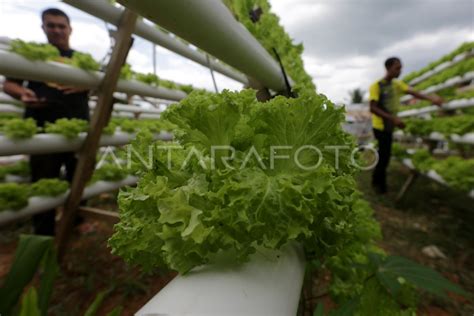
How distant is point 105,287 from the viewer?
6.51 feet

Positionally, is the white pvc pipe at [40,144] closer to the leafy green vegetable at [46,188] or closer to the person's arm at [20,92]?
the leafy green vegetable at [46,188]

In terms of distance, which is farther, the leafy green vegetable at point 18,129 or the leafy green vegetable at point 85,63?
the leafy green vegetable at point 85,63

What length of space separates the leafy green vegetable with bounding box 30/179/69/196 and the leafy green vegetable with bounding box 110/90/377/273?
1.82 meters

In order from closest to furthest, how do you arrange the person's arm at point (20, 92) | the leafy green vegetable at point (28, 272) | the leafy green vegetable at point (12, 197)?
the leafy green vegetable at point (28, 272), the leafy green vegetable at point (12, 197), the person's arm at point (20, 92)

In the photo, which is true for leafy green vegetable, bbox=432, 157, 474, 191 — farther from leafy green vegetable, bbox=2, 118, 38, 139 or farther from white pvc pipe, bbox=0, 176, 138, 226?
leafy green vegetable, bbox=2, 118, 38, 139

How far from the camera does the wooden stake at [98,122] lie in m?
1.86

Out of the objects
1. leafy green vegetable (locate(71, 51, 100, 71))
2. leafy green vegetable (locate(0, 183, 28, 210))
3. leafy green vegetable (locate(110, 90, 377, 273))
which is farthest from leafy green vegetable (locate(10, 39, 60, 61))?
leafy green vegetable (locate(110, 90, 377, 273))

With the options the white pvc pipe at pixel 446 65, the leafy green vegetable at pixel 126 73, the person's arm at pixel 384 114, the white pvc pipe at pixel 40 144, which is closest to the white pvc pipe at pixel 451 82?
the white pvc pipe at pixel 446 65

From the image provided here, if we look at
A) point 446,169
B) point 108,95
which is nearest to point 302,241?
point 108,95

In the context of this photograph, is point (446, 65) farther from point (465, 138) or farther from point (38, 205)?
point (38, 205)

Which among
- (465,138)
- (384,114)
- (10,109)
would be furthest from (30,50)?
(384,114)

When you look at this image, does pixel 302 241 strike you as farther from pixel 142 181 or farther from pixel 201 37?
pixel 201 37

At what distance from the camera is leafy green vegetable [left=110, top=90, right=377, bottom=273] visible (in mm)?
401

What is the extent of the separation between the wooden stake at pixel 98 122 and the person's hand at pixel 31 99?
584mm
